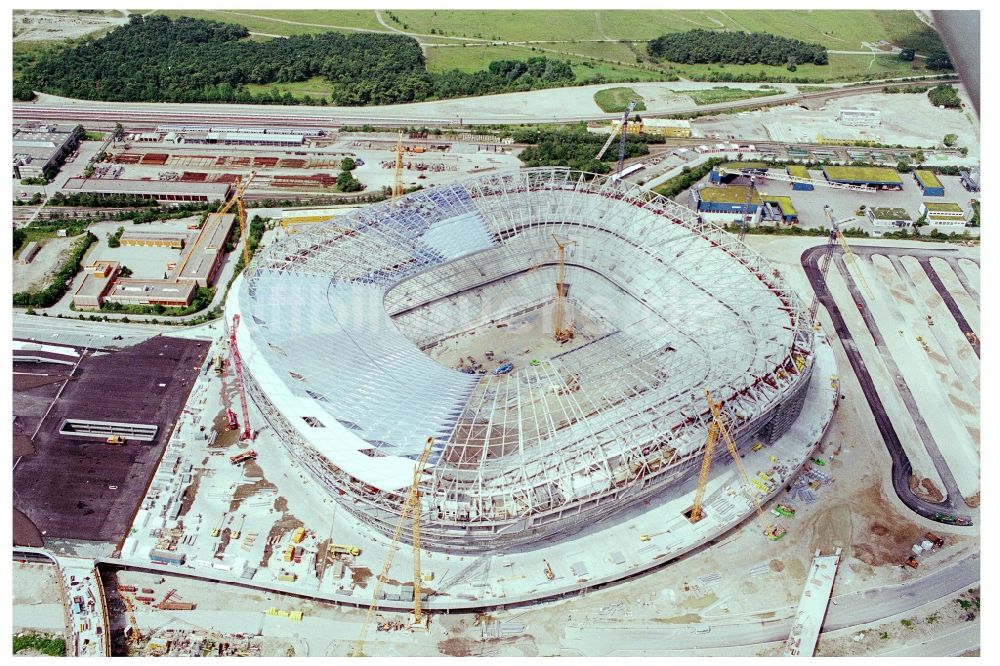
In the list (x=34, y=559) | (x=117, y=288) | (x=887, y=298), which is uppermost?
(x=887, y=298)

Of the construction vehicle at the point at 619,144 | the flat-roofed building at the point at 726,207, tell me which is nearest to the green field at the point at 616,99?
the construction vehicle at the point at 619,144

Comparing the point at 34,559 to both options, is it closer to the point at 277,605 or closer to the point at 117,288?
the point at 277,605

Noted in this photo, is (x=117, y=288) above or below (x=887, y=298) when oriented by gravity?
below

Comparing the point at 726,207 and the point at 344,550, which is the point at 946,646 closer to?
the point at 344,550

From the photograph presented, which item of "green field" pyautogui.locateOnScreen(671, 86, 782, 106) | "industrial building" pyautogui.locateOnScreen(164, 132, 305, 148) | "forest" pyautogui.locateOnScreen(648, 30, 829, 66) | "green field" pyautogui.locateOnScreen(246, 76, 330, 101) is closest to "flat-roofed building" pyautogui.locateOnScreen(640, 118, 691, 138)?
"green field" pyautogui.locateOnScreen(671, 86, 782, 106)

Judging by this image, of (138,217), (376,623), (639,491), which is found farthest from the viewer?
(138,217)

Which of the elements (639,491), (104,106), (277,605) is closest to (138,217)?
(104,106)

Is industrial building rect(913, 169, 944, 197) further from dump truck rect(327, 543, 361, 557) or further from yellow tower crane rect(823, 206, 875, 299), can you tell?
dump truck rect(327, 543, 361, 557)

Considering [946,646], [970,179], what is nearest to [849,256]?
[970,179]
